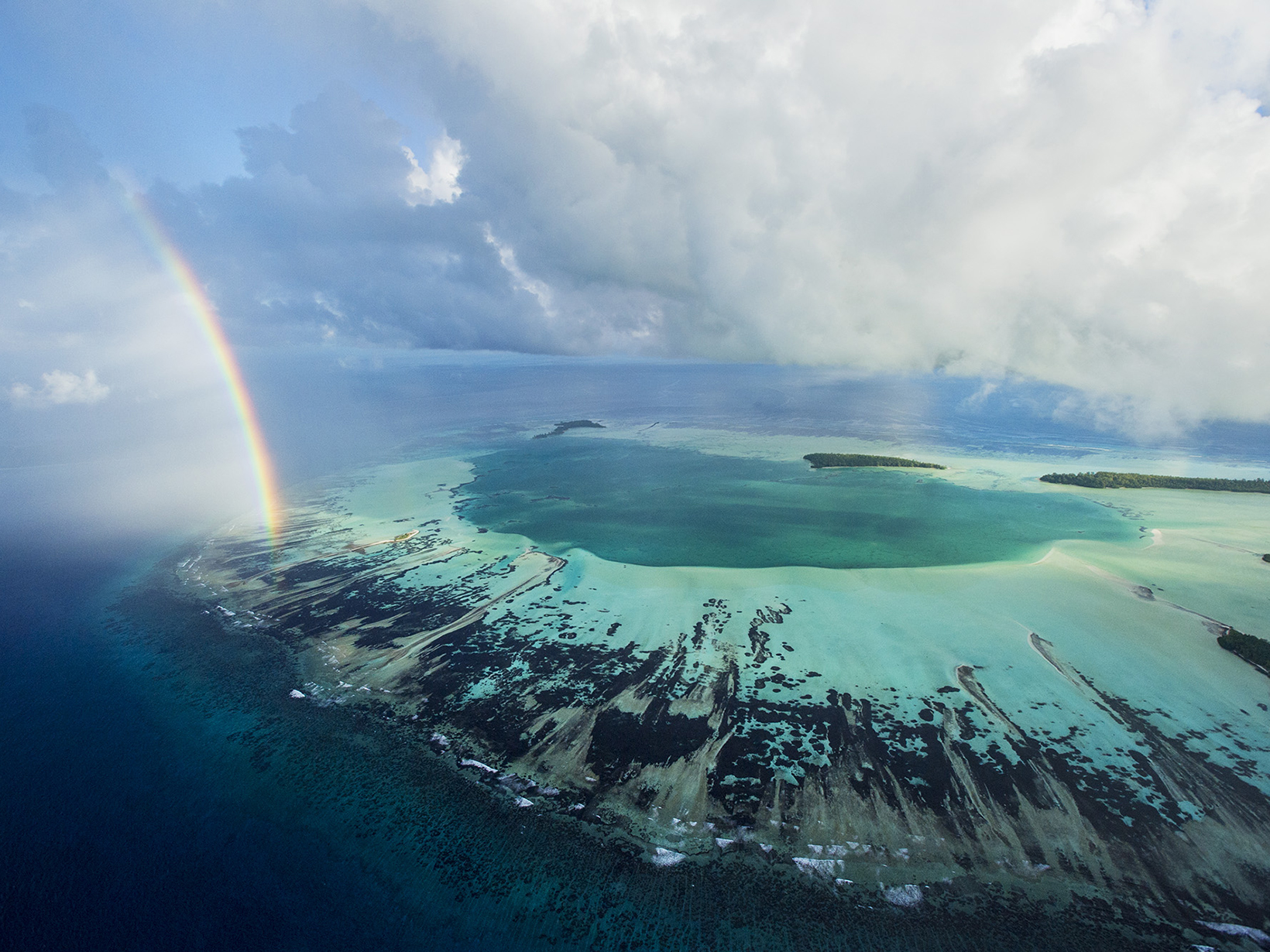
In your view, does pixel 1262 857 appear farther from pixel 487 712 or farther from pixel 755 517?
pixel 755 517

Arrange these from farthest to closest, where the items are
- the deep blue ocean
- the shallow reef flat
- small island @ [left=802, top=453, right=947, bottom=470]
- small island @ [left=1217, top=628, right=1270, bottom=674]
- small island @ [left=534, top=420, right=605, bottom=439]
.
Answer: small island @ [left=534, top=420, right=605, bottom=439], small island @ [left=802, top=453, right=947, bottom=470], small island @ [left=1217, top=628, right=1270, bottom=674], the shallow reef flat, the deep blue ocean

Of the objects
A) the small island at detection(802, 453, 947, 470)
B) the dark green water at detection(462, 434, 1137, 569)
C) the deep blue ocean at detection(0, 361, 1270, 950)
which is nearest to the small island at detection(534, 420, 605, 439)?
the dark green water at detection(462, 434, 1137, 569)

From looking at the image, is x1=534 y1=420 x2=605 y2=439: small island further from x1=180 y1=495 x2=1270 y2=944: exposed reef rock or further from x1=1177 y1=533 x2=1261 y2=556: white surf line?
x1=1177 y1=533 x2=1261 y2=556: white surf line

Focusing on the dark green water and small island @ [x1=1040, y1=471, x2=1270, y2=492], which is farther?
small island @ [x1=1040, y1=471, x2=1270, y2=492]

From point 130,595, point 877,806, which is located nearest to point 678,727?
point 877,806

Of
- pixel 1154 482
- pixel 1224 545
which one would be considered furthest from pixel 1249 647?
pixel 1154 482

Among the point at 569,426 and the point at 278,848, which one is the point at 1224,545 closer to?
the point at 278,848
